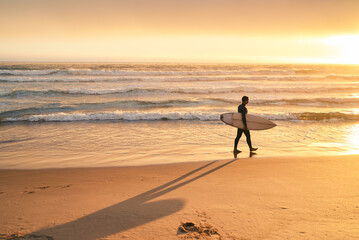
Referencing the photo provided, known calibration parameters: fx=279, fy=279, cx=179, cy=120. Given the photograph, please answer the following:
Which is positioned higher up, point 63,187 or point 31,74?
point 31,74

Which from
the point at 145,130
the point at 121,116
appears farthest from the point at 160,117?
the point at 145,130

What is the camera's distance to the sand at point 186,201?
3.80 metres

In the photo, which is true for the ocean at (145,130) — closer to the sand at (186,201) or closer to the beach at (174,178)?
the beach at (174,178)

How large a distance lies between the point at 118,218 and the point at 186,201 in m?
1.18

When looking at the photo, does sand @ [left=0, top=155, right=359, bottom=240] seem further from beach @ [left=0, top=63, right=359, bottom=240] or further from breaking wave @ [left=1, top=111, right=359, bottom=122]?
breaking wave @ [left=1, top=111, right=359, bottom=122]

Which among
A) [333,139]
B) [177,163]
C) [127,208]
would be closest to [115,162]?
[177,163]

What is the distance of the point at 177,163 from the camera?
23.1 ft

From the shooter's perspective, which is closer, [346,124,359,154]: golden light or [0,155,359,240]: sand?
[0,155,359,240]: sand

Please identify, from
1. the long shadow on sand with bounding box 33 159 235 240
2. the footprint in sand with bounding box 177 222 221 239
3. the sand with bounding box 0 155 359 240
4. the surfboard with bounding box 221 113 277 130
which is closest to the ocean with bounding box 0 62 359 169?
the surfboard with bounding box 221 113 277 130

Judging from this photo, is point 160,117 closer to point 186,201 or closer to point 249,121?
point 249,121

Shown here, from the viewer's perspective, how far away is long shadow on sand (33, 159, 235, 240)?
3.75 meters

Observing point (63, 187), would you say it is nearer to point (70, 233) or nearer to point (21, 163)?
point (70, 233)

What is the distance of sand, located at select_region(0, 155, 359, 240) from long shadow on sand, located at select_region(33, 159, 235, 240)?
0.01 meters

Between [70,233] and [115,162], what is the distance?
3.48 m
